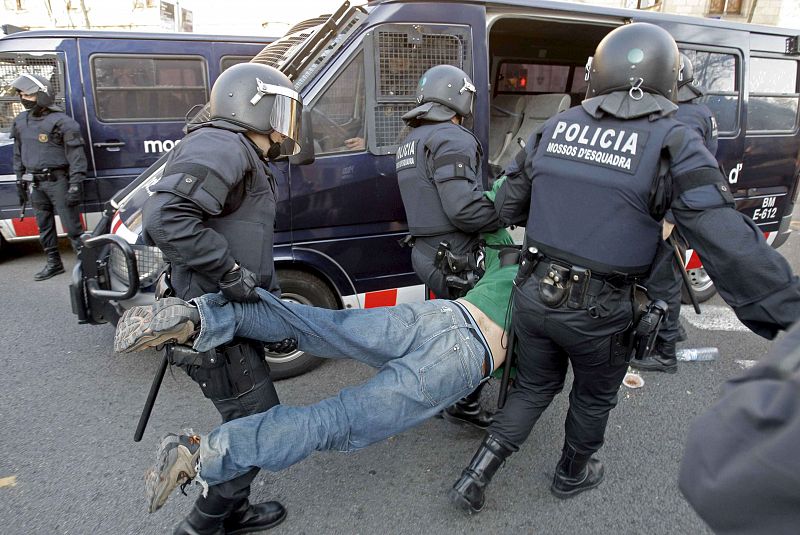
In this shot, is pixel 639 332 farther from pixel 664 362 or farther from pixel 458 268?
pixel 664 362

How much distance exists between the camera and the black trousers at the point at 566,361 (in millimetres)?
2117

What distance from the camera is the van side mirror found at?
2.93 meters

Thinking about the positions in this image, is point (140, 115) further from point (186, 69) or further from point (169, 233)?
point (169, 233)

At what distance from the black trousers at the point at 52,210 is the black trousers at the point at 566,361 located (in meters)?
5.14

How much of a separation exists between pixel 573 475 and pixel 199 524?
5.31 ft

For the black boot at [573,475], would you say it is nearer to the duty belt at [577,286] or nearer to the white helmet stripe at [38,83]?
the duty belt at [577,286]

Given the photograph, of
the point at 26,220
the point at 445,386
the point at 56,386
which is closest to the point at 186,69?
the point at 26,220

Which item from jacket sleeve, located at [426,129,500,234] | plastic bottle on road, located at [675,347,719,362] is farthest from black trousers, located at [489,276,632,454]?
plastic bottle on road, located at [675,347,719,362]

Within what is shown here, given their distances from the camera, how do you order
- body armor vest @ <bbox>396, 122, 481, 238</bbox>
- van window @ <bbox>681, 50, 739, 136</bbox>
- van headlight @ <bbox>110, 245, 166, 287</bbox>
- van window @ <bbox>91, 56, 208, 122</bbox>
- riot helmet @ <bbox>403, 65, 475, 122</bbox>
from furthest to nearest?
van window @ <bbox>91, 56, 208, 122</bbox> < van window @ <bbox>681, 50, 739, 136</bbox> < van headlight @ <bbox>110, 245, 166, 287</bbox> < riot helmet @ <bbox>403, 65, 475, 122</bbox> < body armor vest @ <bbox>396, 122, 481, 238</bbox>

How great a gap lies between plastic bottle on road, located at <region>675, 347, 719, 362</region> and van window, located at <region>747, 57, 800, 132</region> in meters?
1.97

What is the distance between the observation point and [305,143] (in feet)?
9.67

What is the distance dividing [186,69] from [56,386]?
3.98 metres

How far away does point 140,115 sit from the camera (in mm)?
5977

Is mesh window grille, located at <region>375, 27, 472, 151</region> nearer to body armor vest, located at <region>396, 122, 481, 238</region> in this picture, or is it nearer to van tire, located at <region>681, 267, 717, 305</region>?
body armor vest, located at <region>396, 122, 481, 238</region>
